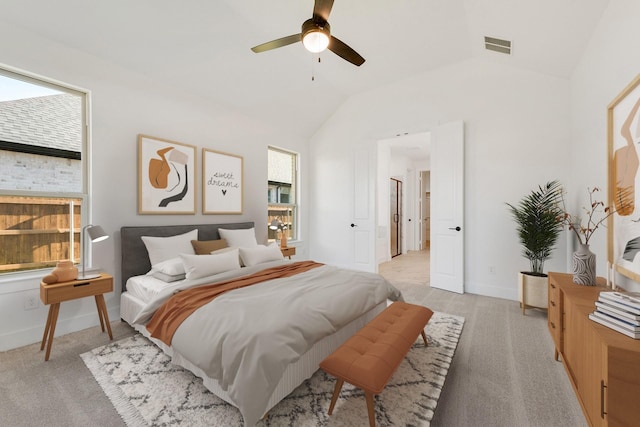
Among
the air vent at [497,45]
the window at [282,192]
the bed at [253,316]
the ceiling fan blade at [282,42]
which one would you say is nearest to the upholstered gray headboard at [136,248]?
the bed at [253,316]

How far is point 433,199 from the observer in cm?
436

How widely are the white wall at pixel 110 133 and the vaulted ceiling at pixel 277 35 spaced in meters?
0.15

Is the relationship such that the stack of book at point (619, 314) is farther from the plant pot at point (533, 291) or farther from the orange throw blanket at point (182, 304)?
the orange throw blanket at point (182, 304)

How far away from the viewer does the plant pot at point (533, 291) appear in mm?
3037

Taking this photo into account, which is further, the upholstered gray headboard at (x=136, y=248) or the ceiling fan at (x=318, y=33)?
the upholstered gray headboard at (x=136, y=248)

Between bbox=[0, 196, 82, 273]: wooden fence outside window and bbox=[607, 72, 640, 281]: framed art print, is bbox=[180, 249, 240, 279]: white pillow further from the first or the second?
bbox=[607, 72, 640, 281]: framed art print

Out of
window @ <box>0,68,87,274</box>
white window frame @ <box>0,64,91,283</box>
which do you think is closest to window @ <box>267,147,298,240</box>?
white window frame @ <box>0,64,91,283</box>

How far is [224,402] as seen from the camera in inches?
67.4

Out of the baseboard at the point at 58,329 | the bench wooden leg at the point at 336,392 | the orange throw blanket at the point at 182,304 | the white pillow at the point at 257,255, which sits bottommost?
the baseboard at the point at 58,329

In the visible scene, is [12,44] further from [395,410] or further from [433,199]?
[433,199]

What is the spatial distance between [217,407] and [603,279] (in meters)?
2.98

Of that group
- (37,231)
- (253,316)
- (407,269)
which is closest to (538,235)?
(407,269)

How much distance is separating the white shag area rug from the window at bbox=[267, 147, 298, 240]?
2.88 meters

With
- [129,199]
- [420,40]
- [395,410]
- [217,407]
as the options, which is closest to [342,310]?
[395,410]
